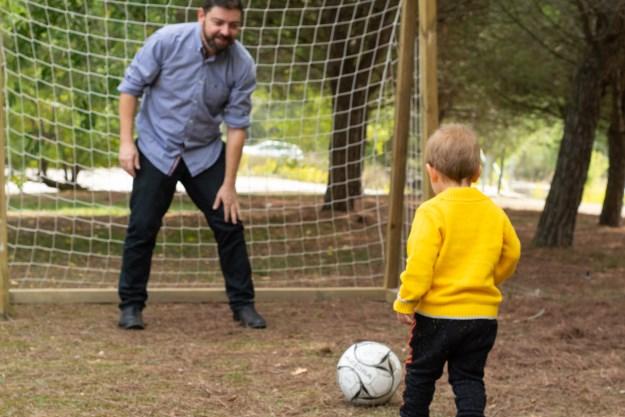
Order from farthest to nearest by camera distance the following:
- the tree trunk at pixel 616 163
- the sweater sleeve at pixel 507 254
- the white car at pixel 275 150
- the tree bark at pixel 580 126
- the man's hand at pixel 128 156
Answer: the tree trunk at pixel 616 163, the white car at pixel 275 150, the tree bark at pixel 580 126, the man's hand at pixel 128 156, the sweater sleeve at pixel 507 254

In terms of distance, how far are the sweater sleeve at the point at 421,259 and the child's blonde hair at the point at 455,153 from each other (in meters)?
0.18

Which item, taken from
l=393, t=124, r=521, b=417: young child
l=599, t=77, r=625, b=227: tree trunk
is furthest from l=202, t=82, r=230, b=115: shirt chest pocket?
l=599, t=77, r=625, b=227: tree trunk

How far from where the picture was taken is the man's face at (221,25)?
5.82 m

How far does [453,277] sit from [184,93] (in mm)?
2838

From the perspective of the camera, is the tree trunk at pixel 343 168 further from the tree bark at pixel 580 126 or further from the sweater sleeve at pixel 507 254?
the sweater sleeve at pixel 507 254

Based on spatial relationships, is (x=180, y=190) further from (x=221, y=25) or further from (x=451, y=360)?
(x=451, y=360)

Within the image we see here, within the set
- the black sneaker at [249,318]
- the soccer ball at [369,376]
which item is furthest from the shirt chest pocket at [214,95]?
the soccer ball at [369,376]

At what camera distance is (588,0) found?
9156mm

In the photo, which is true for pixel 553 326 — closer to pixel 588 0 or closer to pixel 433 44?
pixel 433 44

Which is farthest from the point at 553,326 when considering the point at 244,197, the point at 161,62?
the point at 244,197

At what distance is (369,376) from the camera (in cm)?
433

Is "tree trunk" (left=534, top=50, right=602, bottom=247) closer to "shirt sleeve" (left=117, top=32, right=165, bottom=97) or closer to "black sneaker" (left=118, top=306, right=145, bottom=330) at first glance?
"shirt sleeve" (left=117, top=32, right=165, bottom=97)

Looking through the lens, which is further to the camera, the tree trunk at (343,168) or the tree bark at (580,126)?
the tree trunk at (343,168)

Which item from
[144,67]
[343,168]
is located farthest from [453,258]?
[343,168]
